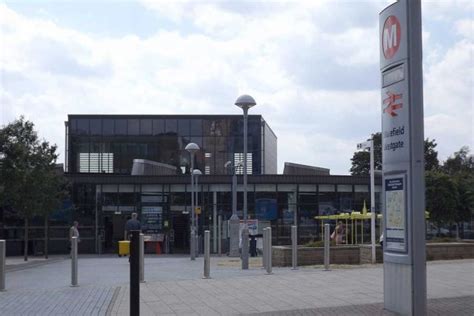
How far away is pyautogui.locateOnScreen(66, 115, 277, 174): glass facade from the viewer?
53.3m

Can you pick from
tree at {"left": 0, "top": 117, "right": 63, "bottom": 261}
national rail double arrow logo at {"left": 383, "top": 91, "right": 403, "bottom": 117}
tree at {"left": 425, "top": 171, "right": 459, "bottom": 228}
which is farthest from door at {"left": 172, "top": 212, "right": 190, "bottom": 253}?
national rail double arrow logo at {"left": 383, "top": 91, "right": 403, "bottom": 117}

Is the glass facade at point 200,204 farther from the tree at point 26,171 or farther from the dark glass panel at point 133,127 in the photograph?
the dark glass panel at point 133,127

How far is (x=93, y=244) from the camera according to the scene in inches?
1619

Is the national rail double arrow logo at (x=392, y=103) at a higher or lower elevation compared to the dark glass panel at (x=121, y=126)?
lower

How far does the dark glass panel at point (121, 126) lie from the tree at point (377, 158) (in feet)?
94.6

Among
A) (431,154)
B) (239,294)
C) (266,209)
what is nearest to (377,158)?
(431,154)

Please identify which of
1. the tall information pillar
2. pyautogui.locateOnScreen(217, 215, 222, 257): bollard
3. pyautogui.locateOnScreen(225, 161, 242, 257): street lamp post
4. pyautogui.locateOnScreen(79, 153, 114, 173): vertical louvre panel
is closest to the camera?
the tall information pillar

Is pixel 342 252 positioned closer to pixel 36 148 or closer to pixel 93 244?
pixel 36 148

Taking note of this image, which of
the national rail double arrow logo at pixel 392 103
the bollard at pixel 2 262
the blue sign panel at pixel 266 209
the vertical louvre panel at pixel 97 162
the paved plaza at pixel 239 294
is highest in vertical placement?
the vertical louvre panel at pixel 97 162

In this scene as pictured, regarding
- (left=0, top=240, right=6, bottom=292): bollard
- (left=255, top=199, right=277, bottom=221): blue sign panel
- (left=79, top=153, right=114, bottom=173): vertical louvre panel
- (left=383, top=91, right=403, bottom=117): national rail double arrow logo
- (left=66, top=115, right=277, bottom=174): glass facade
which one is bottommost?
(left=0, top=240, right=6, bottom=292): bollard

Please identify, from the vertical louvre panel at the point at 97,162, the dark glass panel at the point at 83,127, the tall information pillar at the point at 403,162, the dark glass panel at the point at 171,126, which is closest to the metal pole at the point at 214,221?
the dark glass panel at the point at 171,126

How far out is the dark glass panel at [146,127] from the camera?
54.0m

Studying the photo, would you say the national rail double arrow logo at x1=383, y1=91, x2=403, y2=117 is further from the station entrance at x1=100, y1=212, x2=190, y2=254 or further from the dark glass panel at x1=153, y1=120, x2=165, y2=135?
the dark glass panel at x1=153, y1=120, x2=165, y2=135

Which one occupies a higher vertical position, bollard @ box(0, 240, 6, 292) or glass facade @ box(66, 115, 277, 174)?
glass facade @ box(66, 115, 277, 174)
